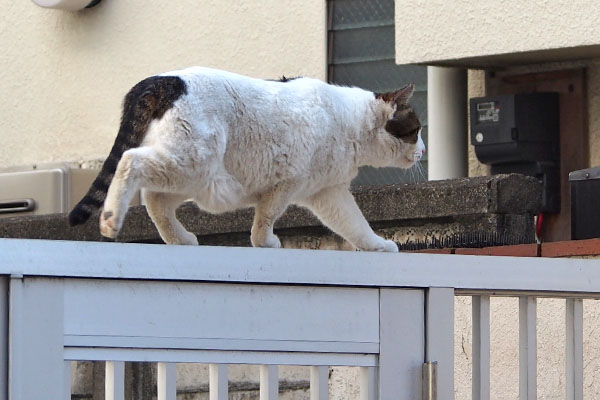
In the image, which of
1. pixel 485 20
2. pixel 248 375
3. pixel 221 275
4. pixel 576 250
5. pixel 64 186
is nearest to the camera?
pixel 221 275

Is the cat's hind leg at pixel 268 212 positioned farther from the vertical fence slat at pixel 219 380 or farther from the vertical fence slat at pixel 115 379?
the vertical fence slat at pixel 115 379

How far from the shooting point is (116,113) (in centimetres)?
781

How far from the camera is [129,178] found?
2.99 metres

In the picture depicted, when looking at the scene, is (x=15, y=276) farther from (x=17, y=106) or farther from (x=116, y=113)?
(x=17, y=106)

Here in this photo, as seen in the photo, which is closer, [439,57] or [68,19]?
[439,57]

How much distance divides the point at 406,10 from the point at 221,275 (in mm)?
4059

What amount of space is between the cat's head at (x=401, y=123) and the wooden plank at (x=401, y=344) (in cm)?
119

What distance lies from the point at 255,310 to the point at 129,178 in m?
0.70

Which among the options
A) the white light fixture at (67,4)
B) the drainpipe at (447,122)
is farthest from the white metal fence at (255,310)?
the white light fixture at (67,4)

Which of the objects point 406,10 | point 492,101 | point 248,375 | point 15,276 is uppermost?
point 406,10

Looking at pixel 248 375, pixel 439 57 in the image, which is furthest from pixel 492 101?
pixel 248 375

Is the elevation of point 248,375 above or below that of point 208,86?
below

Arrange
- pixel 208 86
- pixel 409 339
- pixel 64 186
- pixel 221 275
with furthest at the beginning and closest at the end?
pixel 64 186, pixel 208 86, pixel 409 339, pixel 221 275

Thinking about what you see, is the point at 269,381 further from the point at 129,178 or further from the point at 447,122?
the point at 447,122
